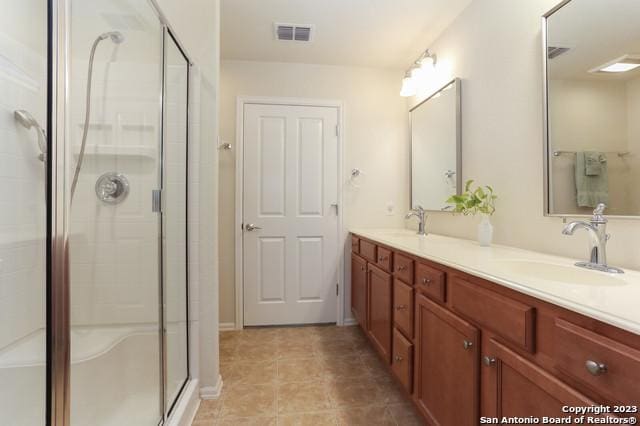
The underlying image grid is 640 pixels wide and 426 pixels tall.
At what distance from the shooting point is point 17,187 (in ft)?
3.69

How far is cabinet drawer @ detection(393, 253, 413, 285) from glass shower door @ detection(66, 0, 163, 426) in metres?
1.23

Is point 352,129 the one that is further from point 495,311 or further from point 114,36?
point 495,311

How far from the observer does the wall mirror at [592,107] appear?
1.07 m

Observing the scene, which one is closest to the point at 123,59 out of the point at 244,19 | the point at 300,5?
the point at 244,19

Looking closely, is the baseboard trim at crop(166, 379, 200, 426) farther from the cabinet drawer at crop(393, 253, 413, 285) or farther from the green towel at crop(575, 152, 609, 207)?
the green towel at crop(575, 152, 609, 207)

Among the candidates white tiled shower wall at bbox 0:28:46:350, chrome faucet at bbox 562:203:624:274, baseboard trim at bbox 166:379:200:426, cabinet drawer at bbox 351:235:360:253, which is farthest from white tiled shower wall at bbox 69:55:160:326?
chrome faucet at bbox 562:203:624:274

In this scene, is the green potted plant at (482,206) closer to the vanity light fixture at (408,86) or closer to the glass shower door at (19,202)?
the vanity light fixture at (408,86)

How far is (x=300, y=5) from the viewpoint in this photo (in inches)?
77.4

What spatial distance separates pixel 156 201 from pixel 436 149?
1949mm

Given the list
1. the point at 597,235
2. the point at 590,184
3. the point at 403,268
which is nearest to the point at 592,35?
the point at 590,184

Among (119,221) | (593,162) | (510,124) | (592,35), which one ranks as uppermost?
(592,35)

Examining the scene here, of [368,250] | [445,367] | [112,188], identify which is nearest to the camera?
[445,367]

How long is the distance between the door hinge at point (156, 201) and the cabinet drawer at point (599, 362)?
5.20 ft

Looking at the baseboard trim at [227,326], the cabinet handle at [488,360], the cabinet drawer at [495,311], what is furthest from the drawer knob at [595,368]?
the baseboard trim at [227,326]
